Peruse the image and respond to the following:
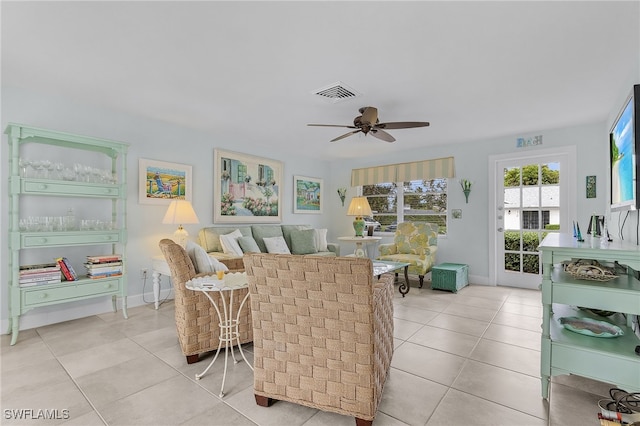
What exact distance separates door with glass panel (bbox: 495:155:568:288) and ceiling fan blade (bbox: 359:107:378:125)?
2.80m

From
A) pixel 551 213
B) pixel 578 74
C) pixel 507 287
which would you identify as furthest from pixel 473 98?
pixel 507 287

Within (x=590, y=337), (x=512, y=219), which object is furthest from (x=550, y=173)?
(x=590, y=337)

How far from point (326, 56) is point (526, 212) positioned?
3982 millimetres

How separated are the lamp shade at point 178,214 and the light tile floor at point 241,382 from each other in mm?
1150

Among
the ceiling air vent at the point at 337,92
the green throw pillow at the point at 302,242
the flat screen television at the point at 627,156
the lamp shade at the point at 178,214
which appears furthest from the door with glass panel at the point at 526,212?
the lamp shade at the point at 178,214

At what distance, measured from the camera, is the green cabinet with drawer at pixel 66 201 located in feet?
8.80

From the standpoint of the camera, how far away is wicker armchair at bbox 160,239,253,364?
2229mm

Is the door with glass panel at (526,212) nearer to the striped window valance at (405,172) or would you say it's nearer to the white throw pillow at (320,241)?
the striped window valance at (405,172)

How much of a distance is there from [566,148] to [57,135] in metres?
5.98

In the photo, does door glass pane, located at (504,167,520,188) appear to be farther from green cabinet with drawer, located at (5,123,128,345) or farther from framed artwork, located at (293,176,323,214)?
green cabinet with drawer, located at (5,123,128,345)

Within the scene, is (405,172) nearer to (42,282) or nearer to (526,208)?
(526,208)

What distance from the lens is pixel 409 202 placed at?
18.8ft

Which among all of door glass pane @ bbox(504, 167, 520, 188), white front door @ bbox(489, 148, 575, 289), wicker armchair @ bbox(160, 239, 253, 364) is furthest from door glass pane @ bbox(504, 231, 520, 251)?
wicker armchair @ bbox(160, 239, 253, 364)

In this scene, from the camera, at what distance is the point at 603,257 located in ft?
5.32
